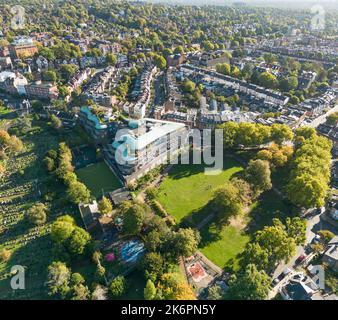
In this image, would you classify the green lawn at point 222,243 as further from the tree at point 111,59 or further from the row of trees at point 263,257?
the tree at point 111,59

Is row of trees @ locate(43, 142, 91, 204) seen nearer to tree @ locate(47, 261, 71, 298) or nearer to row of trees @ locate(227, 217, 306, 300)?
tree @ locate(47, 261, 71, 298)

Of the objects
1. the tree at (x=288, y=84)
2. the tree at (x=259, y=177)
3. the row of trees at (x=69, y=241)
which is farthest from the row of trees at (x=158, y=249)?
the tree at (x=288, y=84)

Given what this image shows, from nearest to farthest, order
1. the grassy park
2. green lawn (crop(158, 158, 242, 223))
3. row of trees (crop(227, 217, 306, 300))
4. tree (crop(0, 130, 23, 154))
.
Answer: row of trees (crop(227, 217, 306, 300)), the grassy park, green lawn (crop(158, 158, 242, 223)), tree (crop(0, 130, 23, 154))

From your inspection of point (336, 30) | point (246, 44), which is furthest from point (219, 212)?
point (336, 30)

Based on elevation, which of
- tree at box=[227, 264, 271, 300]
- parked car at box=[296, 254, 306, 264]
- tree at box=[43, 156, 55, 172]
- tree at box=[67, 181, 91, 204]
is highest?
tree at box=[43, 156, 55, 172]

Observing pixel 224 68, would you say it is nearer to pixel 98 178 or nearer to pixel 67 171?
pixel 98 178

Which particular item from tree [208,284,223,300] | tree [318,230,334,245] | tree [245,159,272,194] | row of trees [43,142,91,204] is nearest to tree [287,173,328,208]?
tree [245,159,272,194]
